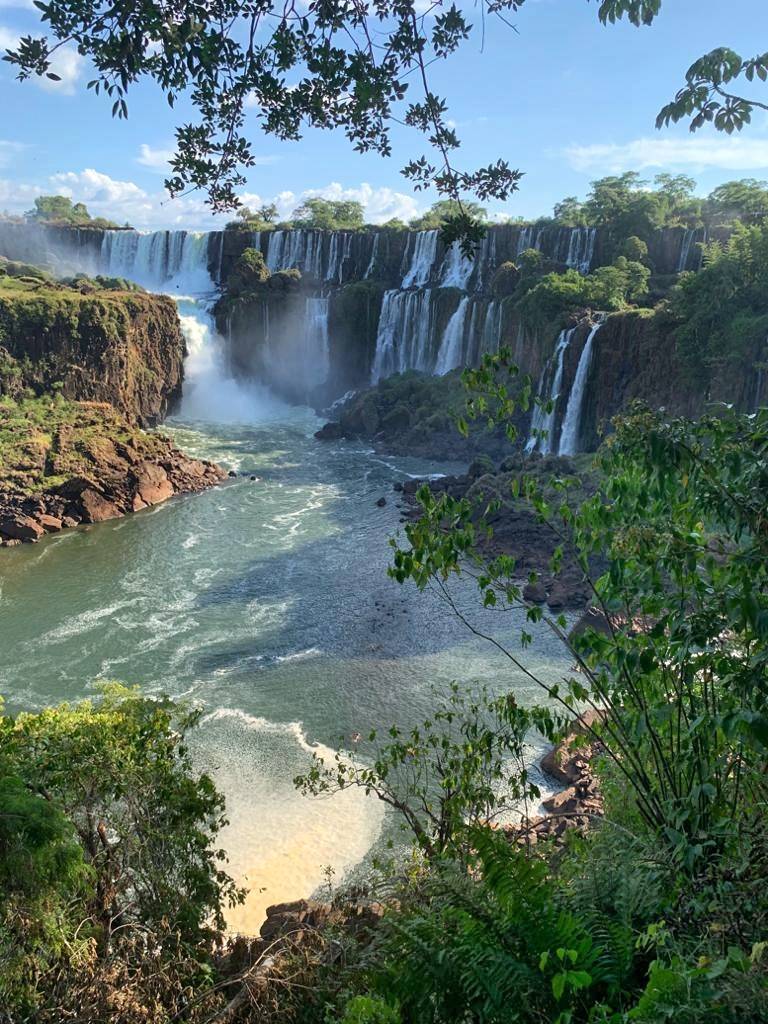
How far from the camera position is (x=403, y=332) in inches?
1660

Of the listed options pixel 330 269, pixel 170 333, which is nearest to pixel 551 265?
pixel 330 269

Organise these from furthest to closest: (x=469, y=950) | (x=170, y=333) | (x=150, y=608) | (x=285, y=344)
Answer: (x=285, y=344), (x=170, y=333), (x=150, y=608), (x=469, y=950)

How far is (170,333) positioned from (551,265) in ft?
62.2

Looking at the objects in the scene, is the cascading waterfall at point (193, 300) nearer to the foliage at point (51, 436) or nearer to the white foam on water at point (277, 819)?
the foliage at point (51, 436)

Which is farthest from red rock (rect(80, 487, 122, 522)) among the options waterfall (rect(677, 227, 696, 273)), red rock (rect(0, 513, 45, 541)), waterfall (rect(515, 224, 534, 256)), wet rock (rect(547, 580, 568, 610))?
waterfall (rect(677, 227, 696, 273))

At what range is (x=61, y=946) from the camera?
5398mm

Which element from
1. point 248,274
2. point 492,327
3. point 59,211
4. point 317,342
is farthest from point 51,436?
point 59,211

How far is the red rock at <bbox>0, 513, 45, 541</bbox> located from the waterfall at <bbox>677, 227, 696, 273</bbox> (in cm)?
3138

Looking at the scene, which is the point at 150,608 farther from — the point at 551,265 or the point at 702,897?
the point at 551,265

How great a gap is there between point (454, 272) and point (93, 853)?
→ 4064cm

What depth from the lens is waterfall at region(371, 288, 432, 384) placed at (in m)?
41.0

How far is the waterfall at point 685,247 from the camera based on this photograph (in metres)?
38.9

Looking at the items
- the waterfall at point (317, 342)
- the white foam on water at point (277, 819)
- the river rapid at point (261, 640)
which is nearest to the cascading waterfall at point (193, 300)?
the waterfall at point (317, 342)

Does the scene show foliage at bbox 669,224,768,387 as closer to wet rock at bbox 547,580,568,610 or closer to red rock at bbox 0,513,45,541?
wet rock at bbox 547,580,568,610
